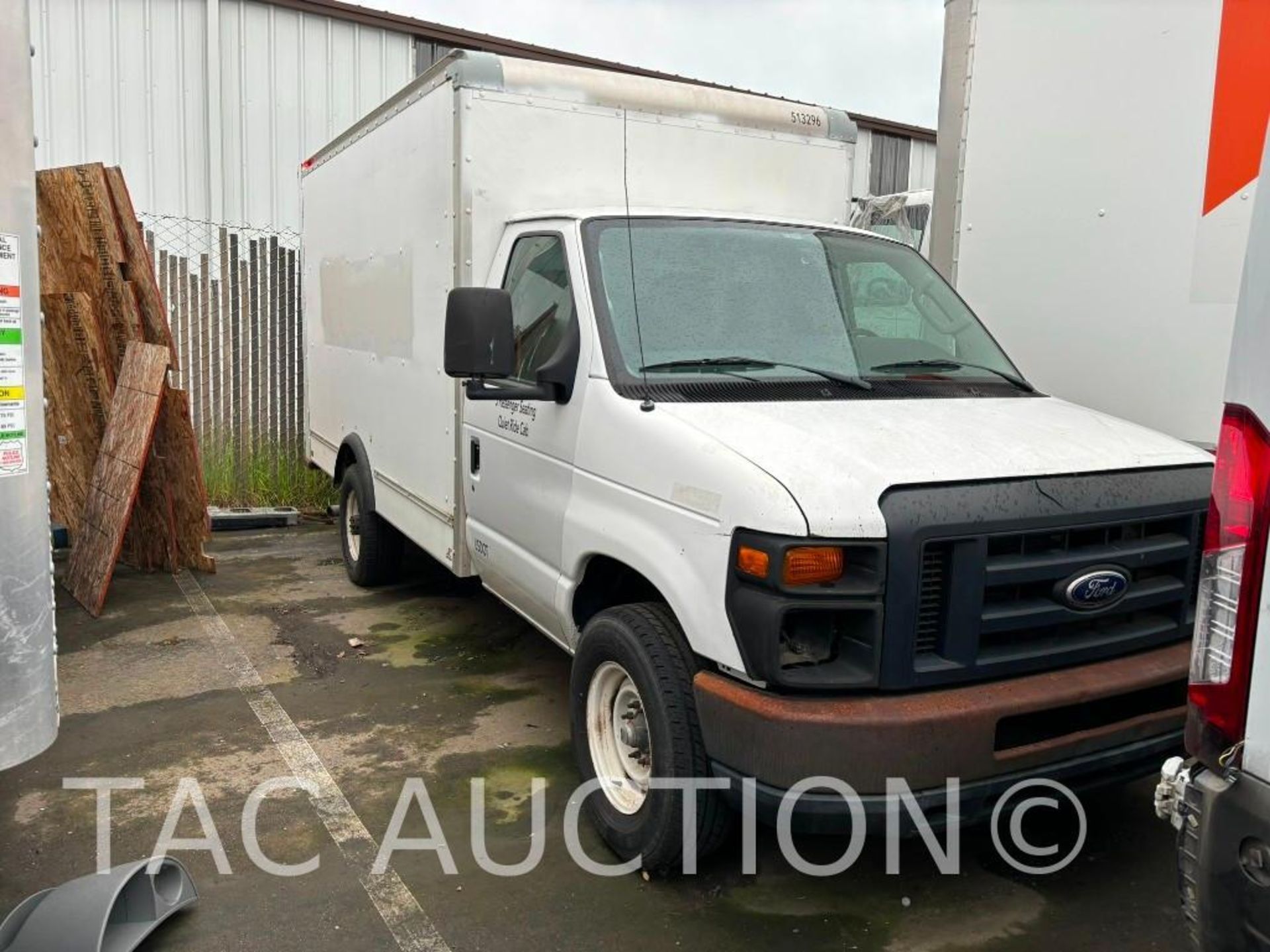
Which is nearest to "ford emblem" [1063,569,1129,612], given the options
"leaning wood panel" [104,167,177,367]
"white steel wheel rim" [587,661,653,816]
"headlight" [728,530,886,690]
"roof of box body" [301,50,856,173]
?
"headlight" [728,530,886,690]

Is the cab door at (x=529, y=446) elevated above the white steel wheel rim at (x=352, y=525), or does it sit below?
above

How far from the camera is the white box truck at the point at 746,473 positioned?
9.40 feet

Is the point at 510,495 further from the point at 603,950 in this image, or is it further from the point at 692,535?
the point at 603,950

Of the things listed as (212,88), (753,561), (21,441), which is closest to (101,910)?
(21,441)

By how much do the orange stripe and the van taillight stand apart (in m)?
2.51

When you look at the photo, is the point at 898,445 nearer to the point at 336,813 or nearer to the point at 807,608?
the point at 807,608

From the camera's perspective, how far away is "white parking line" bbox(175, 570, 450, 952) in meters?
3.26

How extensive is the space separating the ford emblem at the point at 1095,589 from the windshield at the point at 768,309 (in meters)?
1.10

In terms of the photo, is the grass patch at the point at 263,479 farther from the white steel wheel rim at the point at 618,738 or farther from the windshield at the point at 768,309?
the white steel wheel rim at the point at 618,738

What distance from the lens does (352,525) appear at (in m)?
7.26

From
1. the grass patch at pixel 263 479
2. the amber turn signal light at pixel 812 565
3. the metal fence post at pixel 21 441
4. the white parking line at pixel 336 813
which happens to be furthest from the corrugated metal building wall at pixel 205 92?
the amber turn signal light at pixel 812 565

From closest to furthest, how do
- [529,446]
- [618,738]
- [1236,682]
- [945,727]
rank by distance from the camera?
[1236,682] → [945,727] → [618,738] → [529,446]

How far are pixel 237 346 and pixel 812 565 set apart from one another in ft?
27.2

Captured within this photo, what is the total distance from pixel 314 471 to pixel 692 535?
744 cm
